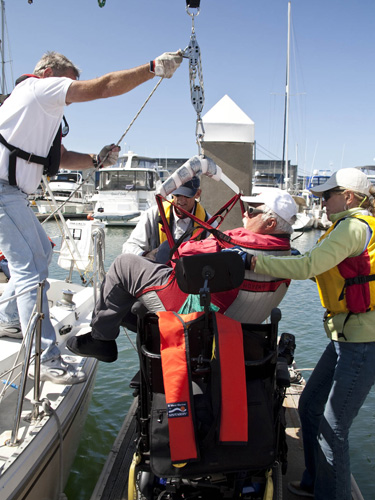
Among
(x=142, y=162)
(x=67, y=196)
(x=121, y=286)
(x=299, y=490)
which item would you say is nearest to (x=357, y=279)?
(x=121, y=286)

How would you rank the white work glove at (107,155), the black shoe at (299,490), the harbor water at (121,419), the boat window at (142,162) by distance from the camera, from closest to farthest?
the black shoe at (299,490) → the white work glove at (107,155) → the harbor water at (121,419) → the boat window at (142,162)

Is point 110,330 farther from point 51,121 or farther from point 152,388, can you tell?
point 51,121

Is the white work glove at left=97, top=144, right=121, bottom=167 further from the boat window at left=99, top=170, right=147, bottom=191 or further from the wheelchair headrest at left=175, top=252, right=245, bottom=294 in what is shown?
the boat window at left=99, top=170, right=147, bottom=191

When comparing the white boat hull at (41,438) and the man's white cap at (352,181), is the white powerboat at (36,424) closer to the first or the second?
the white boat hull at (41,438)

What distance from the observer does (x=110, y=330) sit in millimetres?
2438

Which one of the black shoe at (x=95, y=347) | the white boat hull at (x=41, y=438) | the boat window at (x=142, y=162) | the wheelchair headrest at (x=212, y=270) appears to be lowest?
the white boat hull at (x=41, y=438)

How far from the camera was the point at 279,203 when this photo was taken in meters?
2.21

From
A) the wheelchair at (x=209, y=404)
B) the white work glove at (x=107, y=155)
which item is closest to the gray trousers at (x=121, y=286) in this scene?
the wheelchair at (x=209, y=404)

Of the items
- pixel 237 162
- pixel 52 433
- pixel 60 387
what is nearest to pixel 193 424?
pixel 52 433

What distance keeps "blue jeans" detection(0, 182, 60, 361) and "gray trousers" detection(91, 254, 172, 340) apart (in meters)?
0.61

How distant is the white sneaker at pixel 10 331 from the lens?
355 cm

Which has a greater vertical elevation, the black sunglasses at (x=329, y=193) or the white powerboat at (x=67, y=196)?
the black sunglasses at (x=329, y=193)

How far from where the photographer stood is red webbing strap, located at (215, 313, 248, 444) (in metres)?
1.81

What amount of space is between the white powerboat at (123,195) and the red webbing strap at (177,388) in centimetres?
2411
